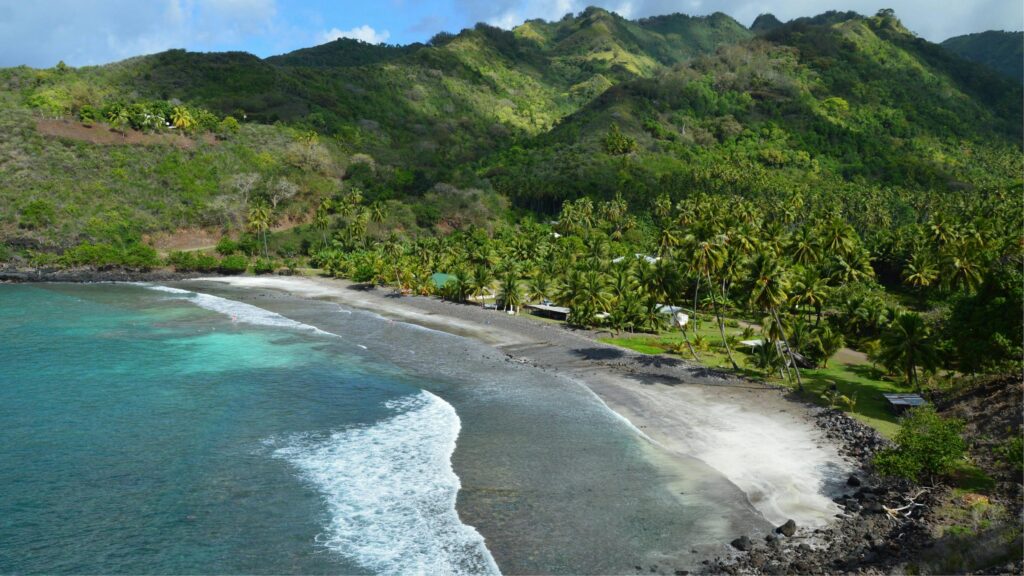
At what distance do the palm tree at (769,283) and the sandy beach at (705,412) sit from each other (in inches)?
271

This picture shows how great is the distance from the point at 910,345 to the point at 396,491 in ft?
129

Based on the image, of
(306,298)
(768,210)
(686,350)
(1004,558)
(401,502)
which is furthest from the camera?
(768,210)

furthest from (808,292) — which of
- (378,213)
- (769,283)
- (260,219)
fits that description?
(260,219)

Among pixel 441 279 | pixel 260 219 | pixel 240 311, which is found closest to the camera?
pixel 240 311

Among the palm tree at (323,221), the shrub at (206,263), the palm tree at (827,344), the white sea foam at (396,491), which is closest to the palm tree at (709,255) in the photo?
the palm tree at (827,344)

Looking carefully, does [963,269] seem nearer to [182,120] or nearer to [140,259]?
[140,259]

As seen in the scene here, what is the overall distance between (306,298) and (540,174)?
309 ft

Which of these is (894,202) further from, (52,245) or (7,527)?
(52,245)

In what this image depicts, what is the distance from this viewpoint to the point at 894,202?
143625 millimetres

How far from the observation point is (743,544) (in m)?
27.6

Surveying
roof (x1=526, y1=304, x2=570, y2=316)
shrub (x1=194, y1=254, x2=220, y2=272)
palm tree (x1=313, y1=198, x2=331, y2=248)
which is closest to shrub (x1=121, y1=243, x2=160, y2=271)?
→ shrub (x1=194, y1=254, x2=220, y2=272)

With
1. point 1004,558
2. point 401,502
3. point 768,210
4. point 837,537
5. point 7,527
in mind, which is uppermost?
point 768,210

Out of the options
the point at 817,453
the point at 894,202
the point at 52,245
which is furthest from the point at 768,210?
the point at 52,245

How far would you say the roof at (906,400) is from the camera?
44469mm
